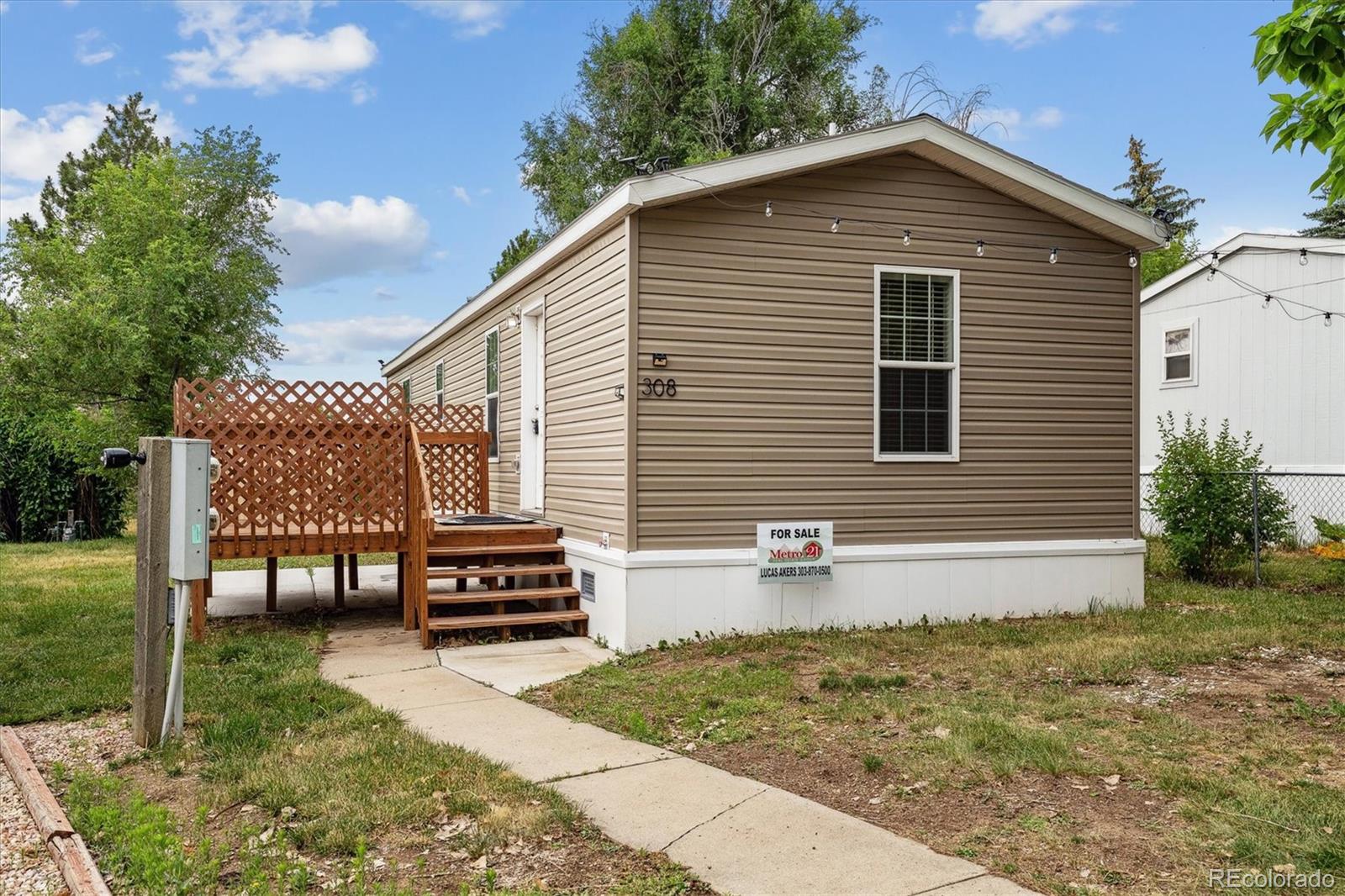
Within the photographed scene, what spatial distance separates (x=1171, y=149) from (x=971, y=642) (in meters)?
37.0

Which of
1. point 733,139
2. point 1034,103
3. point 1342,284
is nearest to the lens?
point 1342,284

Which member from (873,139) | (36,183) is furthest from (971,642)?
(36,183)

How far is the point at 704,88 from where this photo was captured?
84.2ft

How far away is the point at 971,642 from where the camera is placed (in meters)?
6.96

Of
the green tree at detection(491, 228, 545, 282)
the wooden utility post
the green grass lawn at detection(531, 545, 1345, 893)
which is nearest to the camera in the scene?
the green grass lawn at detection(531, 545, 1345, 893)

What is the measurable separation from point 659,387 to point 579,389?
1228mm

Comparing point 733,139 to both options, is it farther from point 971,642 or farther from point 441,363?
point 971,642

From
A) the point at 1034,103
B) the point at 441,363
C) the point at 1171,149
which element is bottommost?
→ the point at 441,363

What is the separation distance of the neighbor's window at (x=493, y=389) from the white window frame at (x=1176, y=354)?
412 inches

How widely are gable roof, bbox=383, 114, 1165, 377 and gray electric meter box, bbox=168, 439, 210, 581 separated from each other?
135 inches

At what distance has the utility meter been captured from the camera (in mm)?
4762

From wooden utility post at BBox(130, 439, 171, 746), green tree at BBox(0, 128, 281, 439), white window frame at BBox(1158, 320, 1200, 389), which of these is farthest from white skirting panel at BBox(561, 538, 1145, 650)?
green tree at BBox(0, 128, 281, 439)

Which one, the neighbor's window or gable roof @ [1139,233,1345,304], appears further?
gable roof @ [1139,233,1345,304]

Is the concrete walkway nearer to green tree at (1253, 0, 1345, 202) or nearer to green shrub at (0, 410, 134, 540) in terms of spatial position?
green tree at (1253, 0, 1345, 202)
